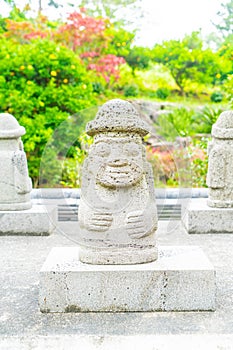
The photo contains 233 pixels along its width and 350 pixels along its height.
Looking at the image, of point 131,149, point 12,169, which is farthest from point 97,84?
point 131,149

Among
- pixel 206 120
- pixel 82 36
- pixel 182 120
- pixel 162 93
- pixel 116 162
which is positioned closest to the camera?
pixel 116 162

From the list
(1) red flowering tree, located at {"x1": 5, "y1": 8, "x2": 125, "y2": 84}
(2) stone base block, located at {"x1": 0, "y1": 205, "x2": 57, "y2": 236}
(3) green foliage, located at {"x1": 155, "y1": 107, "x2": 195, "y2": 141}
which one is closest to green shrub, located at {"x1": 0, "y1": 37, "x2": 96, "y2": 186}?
(3) green foliage, located at {"x1": 155, "y1": 107, "x2": 195, "y2": 141}

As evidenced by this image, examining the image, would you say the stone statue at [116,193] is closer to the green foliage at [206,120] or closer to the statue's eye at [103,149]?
the statue's eye at [103,149]

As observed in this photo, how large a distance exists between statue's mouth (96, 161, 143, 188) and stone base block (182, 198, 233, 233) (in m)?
2.68

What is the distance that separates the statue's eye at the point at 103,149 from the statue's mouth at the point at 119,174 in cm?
8

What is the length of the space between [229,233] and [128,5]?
15196 mm

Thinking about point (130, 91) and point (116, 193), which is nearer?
point (116, 193)

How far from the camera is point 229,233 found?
6445 mm

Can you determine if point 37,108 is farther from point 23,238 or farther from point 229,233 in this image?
point 229,233

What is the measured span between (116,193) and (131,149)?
35cm

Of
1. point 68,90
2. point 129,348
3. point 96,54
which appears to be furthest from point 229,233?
point 96,54

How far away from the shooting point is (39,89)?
9875 mm

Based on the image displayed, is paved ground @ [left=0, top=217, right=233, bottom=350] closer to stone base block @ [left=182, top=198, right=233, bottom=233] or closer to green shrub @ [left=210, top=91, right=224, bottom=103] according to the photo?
stone base block @ [left=182, top=198, right=233, bottom=233]

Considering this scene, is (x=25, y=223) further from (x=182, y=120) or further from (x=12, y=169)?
(x=182, y=120)
